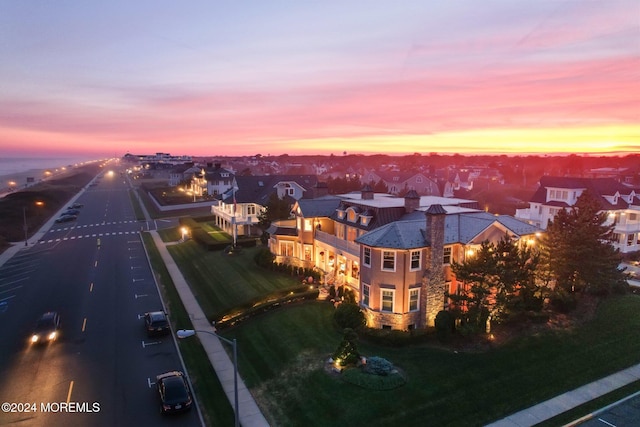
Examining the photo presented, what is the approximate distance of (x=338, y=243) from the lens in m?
39.9

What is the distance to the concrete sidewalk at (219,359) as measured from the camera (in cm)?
2258

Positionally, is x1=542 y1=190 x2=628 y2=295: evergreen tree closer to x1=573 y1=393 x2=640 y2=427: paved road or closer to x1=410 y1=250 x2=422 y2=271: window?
x1=410 y1=250 x2=422 y2=271: window

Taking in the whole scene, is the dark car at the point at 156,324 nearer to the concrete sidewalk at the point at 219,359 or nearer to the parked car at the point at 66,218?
the concrete sidewalk at the point at 219,359

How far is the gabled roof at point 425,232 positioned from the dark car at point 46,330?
82.8ft

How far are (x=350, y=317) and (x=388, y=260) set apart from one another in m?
5.34

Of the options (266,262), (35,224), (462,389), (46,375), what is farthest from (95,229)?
(462,389)

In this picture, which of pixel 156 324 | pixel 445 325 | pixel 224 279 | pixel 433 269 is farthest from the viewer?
pixel 224 279

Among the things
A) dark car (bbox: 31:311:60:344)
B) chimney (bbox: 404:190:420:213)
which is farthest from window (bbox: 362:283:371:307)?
dark car (bbox: 31:311:60:344)

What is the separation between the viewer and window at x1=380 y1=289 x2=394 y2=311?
1241 inches

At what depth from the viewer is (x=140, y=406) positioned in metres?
23.3

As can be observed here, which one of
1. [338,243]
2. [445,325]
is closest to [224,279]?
[338,243]

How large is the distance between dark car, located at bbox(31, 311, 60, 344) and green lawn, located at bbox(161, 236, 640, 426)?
1217 centimetres

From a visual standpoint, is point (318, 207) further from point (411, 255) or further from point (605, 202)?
point (605, 202)

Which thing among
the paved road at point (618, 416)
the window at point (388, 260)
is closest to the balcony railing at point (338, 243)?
the window at point (388, 260)
